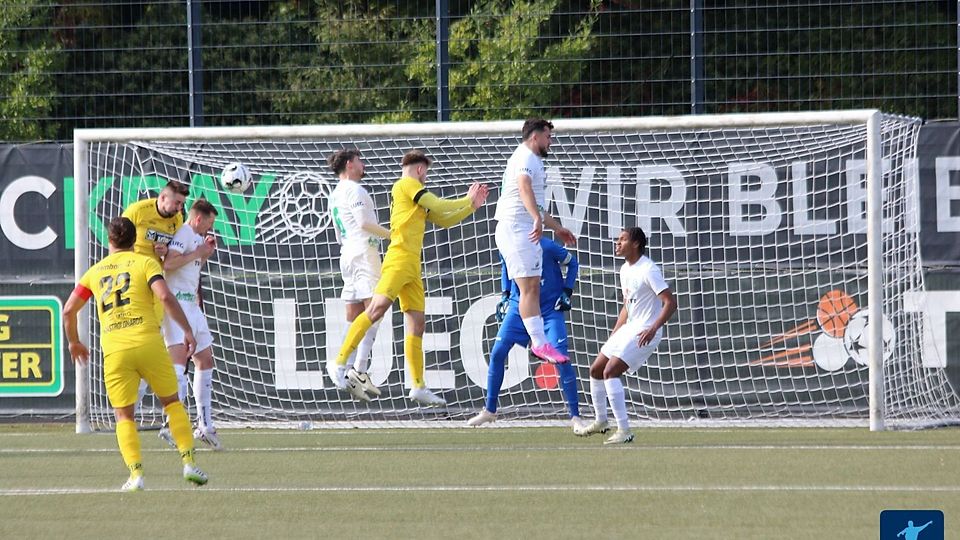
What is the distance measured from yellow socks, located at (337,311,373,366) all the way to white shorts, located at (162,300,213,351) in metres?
0.98

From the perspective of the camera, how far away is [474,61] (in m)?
15.4

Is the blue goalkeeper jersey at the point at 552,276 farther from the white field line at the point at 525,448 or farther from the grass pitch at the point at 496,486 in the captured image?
the white field line at the point at 525,448

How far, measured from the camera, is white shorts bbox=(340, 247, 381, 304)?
446 inches

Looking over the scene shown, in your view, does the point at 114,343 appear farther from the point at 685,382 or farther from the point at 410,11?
the point at 410,11

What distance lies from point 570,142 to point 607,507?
5848 millimetres

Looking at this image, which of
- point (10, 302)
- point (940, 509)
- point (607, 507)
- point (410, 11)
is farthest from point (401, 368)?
point (410, 11)

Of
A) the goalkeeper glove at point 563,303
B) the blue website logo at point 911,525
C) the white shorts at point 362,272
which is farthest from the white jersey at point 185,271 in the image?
the blue website logo at point 911,525

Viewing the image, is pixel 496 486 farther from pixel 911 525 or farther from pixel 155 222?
pixel 155 222

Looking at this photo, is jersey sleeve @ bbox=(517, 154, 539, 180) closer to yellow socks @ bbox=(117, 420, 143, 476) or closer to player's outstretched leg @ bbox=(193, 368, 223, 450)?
player's outstretched leg @ bbox=(193, 368, 223, 450)

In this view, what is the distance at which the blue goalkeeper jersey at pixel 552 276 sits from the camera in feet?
36.6

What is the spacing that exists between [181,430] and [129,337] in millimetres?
572

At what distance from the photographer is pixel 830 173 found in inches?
482

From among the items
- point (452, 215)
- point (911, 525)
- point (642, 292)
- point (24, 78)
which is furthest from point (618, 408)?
point (24, 78)

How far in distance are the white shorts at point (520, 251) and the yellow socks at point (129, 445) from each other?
3396mm
